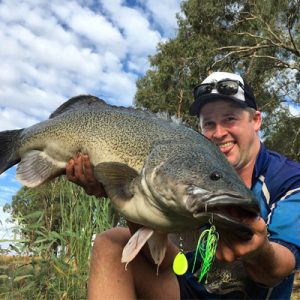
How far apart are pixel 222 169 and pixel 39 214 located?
2.20m

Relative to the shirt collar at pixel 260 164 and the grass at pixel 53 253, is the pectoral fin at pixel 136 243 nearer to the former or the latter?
the shirt collar at pixel 260 164

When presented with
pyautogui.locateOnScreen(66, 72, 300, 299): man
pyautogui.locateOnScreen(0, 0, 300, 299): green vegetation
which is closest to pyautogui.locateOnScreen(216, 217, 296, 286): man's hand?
pyautogui.locateOnScreen(66, 72, 300, 299): man

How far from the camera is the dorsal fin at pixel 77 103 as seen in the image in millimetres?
3353

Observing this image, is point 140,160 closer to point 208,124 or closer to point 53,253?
point 208,124

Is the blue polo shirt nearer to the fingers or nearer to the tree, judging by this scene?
the fingers

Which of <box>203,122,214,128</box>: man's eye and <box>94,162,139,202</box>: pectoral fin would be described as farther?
<box>203,122,214,128</box>: man's eye

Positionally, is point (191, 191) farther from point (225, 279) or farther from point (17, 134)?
point (17, 134)

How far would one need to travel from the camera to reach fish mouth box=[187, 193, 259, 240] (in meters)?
1.72

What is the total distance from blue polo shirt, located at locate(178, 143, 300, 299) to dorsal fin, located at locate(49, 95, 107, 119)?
1.22 metres

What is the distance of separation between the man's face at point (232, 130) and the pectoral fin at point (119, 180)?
0.94 metres

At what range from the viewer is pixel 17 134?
374 centimetres

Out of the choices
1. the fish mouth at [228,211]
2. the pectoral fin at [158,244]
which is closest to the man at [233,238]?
the fish mouth at [228,211]

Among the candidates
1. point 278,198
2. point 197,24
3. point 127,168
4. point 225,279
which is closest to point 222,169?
point 127,168

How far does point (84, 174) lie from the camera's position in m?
2.98
